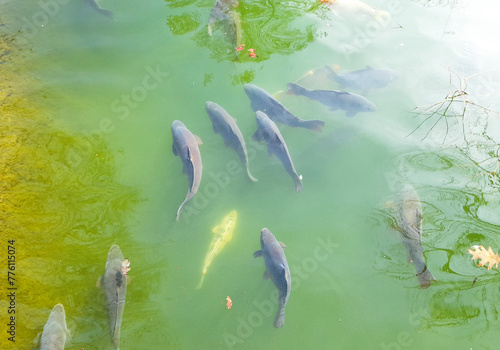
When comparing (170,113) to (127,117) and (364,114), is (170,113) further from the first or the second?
(364,114)

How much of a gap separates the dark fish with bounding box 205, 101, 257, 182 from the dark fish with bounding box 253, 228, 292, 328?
32.6 inches

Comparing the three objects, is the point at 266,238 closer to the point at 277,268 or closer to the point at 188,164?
the point at 277,268

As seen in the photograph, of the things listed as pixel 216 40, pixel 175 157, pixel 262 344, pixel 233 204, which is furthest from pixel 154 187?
pixel 216 40

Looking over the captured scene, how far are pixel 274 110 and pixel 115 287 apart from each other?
2640 mm

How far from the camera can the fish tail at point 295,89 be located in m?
4.39

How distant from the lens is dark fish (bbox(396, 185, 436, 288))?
340cm

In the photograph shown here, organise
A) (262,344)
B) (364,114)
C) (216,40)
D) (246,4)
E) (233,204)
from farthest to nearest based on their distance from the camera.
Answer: (246,4)
(216,40)
(364,114)
(233,204)
(262,344)

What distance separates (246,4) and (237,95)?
6.71 feet

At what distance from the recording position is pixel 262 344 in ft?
10.3

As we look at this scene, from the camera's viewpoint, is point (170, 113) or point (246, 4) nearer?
point (170, 113)

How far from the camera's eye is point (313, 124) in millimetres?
4117

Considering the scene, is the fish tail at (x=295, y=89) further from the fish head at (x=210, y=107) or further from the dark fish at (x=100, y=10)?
the dark fish at (x=100, y=10)

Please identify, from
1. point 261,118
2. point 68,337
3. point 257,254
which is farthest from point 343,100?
point 68,337

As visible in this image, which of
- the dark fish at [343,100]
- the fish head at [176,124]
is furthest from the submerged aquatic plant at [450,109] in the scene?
the fish head at [176,124]
